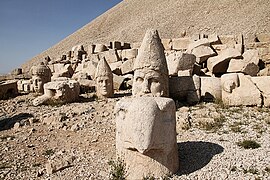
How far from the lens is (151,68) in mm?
7363

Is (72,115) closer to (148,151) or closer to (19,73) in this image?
(148,151)

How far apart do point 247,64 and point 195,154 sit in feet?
19.9

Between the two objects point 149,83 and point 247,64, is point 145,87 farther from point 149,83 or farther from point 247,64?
point 247,64

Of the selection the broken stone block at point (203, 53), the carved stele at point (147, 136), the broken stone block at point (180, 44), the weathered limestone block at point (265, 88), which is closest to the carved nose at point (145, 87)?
the carved stele at point (147, 136)

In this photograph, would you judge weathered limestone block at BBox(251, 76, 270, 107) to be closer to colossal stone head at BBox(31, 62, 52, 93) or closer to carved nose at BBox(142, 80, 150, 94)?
carved nose at BBox(142, 80, 150, 94)

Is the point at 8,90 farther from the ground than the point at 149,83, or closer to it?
closer to it

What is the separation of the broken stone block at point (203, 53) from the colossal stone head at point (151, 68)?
4.47 metres

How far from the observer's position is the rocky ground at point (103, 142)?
4.46m

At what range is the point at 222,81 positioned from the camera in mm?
Answer: 7965

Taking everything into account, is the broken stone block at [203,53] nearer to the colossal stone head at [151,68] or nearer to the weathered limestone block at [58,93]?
the colossal stone head at [151,68]

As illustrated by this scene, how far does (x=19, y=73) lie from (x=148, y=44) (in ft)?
47.8

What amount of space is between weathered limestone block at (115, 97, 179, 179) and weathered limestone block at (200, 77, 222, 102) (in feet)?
14.5

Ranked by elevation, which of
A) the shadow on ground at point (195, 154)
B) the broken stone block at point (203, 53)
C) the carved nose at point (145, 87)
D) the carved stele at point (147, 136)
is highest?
the broken stone block at point (203, 53)

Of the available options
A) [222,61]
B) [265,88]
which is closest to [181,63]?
[222,61]
